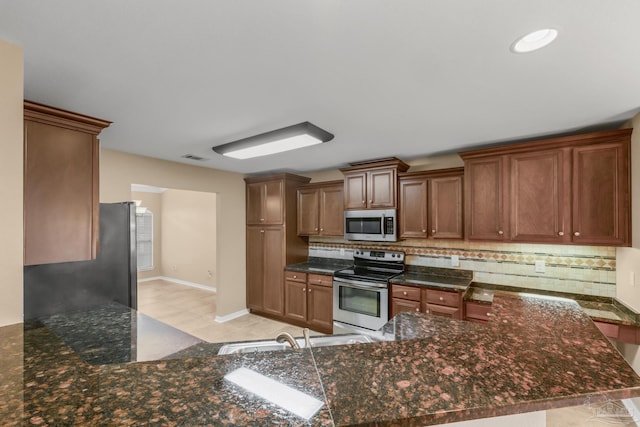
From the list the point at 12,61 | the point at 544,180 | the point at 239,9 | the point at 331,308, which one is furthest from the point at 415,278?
the point at 12,61

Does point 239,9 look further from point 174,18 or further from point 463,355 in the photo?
point 463,355

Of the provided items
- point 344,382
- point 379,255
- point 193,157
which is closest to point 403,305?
point 379,255

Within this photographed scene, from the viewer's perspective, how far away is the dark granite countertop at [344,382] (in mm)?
592

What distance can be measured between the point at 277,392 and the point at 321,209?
3.70 m

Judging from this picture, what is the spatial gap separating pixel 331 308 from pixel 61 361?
10.6 feet

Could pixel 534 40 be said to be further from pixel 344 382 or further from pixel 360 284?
pixel 360 284

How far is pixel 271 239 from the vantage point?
4477mm

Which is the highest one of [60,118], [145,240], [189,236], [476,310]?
[60,118]

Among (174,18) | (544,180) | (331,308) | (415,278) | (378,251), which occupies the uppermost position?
(174,18)

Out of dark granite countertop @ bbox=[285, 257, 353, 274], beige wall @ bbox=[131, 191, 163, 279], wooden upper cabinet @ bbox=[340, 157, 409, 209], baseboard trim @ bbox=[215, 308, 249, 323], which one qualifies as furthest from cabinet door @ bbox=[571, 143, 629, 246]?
beige wall @ bbox=[131, 191, 163, 279]

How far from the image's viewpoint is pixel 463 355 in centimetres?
88

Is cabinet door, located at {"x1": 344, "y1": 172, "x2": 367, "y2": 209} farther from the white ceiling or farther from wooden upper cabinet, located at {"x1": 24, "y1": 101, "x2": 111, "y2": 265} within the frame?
wooden upper cabinet, located at {"x1": 24, "y1": 101, "x2": 111, "y2": 265}

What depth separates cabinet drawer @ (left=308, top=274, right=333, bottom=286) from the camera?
3.85 metres


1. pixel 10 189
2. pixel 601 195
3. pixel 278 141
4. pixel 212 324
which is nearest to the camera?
pixel 10 189
